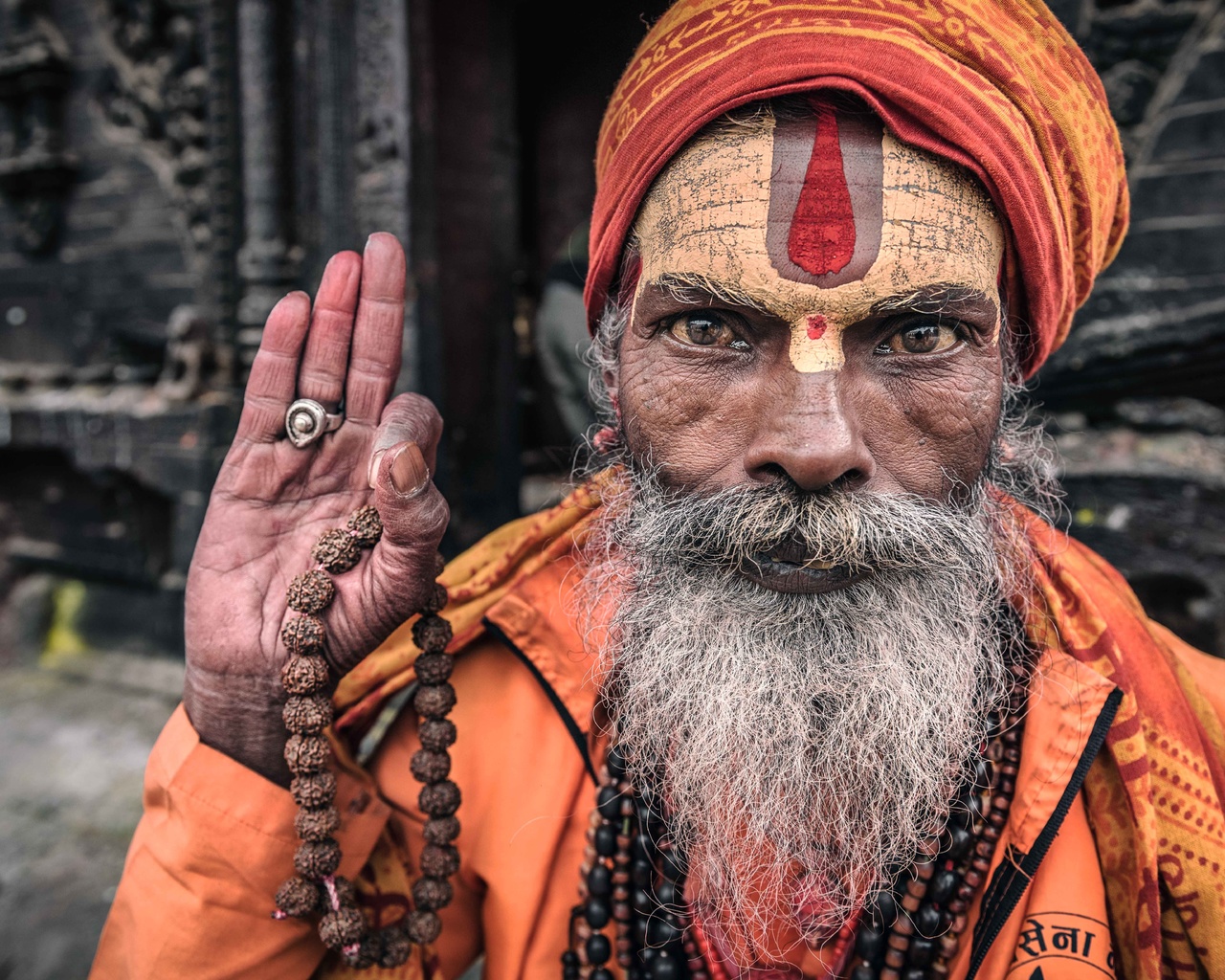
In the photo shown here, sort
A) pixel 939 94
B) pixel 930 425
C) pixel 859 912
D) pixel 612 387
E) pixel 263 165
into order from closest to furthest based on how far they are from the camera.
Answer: pixel 939 94, pixel 930 425, pixel 859 912, pixel 612 387, pixel 263 165

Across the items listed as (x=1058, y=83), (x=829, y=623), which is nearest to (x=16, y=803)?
(x=829, y=623)

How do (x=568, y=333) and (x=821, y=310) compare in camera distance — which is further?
(x=568, y=333)

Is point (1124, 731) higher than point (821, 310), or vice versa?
point (821, 310)

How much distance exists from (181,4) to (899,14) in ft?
10.5

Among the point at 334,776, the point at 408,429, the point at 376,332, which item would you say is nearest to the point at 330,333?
the point at 376,332

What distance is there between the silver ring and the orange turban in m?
0.58

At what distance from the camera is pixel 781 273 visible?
119 centimetres

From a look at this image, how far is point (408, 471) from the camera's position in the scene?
118 centimetres

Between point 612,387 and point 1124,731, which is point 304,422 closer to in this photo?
point 612,387

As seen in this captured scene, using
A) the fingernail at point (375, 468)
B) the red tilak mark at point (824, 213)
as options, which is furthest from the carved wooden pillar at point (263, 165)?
the red tilak mark at point (824, 213)

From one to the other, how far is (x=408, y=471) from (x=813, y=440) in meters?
0.61

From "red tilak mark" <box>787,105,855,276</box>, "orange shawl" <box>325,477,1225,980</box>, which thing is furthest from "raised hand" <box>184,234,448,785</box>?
"red tilak mark" <box>787,105,855,276</box>

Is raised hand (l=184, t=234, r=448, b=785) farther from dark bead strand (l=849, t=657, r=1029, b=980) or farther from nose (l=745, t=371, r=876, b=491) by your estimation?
dark bead strand (l=849, t=657, r=1029, b=980)

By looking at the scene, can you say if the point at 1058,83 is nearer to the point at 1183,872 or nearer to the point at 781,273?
the point at 781,273
